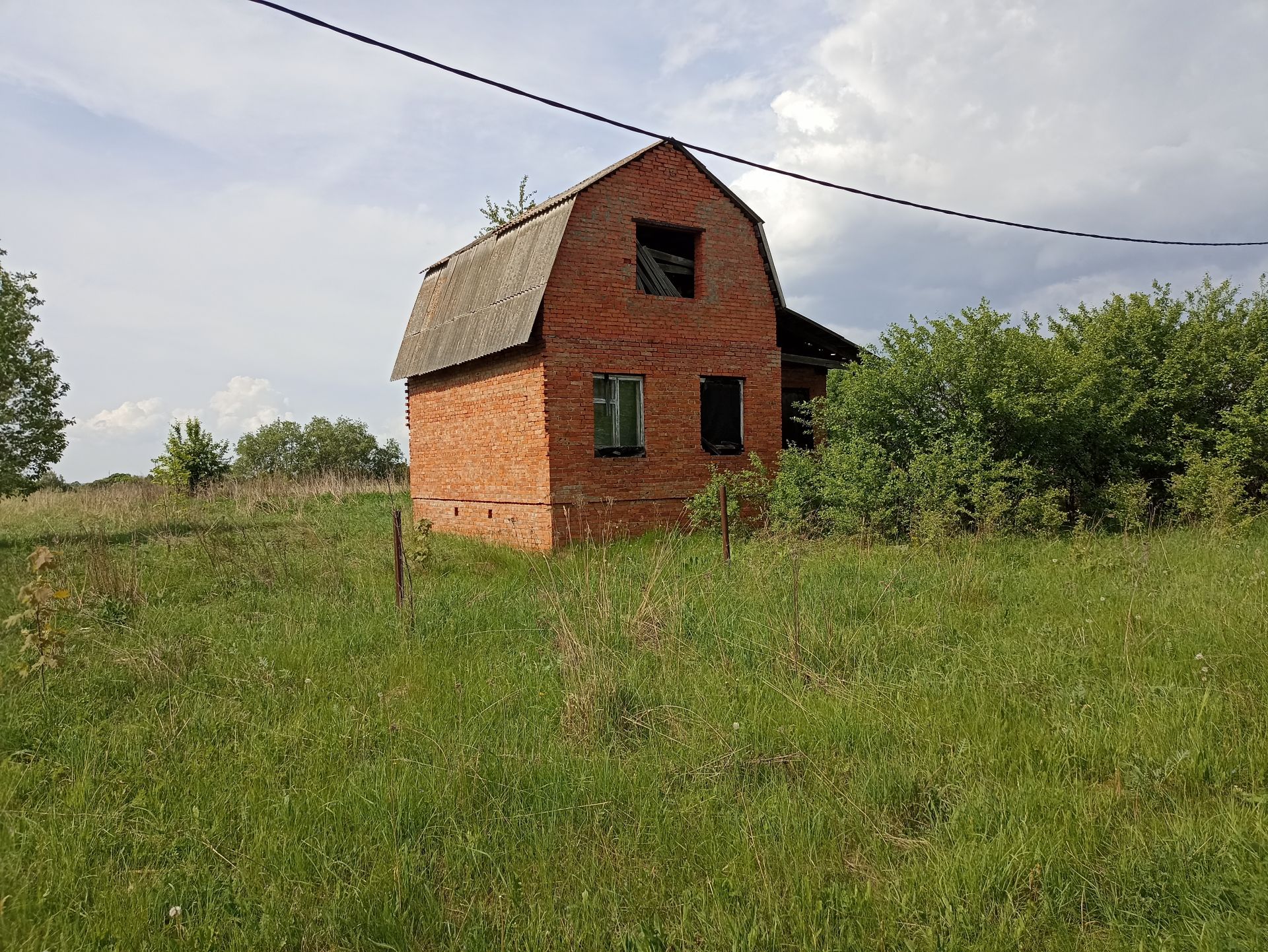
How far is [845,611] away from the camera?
669cm

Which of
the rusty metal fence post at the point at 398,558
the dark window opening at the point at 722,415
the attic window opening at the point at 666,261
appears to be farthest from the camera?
the dark window opening at the point at 722,415

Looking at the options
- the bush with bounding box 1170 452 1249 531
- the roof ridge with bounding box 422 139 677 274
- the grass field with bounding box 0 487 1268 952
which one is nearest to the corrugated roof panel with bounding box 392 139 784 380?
the roof ridge with bounding box 422 139 677 274

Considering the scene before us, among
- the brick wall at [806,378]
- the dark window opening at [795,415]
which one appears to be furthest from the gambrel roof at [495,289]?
the dark window opening at [795,415]

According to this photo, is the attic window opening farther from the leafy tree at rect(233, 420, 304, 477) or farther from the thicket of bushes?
the leafy tree at rect(233, 420, 304, 477)

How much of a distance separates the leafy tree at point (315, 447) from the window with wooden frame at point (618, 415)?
44.4m

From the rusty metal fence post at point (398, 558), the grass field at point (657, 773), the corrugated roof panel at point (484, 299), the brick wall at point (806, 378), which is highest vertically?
the corrugated roof panel at point (484, 299)

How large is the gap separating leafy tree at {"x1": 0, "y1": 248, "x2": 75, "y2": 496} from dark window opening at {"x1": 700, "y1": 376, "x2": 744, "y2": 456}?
695 inches

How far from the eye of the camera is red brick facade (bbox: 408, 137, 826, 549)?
12289mm

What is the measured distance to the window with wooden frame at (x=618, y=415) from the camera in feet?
41.7

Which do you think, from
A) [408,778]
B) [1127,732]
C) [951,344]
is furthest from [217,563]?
[951,344]

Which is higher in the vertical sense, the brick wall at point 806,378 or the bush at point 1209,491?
the brick wall at point 806,378

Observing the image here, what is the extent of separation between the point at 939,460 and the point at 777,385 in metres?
3.83

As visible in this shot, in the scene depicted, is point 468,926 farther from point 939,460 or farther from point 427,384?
point 427,384

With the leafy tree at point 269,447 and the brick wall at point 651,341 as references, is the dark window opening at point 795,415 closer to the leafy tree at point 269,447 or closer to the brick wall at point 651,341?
the brick wall at point 651,341
